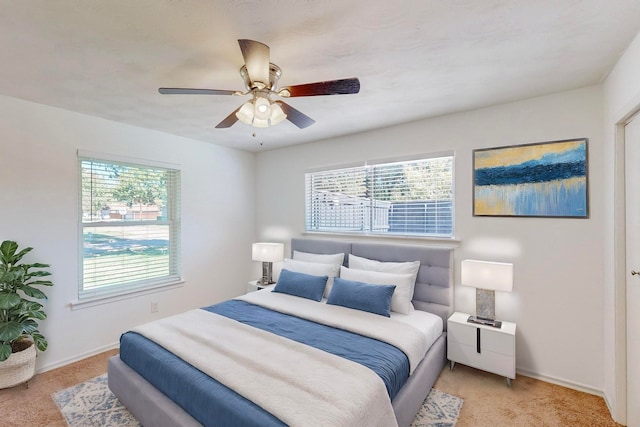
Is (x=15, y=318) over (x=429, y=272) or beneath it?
beneath

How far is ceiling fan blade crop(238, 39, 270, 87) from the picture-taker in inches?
58.7

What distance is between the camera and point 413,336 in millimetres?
2334

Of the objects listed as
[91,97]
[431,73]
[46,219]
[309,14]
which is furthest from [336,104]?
[46,219]

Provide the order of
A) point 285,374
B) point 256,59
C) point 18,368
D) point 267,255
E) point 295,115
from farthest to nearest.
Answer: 1. point 267,255
2. point 18,368
3. point 295,115
4. point 285,374
5. point 256,59

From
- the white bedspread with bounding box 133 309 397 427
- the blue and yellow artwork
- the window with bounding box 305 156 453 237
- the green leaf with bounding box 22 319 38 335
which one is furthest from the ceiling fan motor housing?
the green leaf with bounding box 22 319 38 335

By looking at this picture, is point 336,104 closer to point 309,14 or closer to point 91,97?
point 309,14

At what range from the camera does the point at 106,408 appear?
7.45ft

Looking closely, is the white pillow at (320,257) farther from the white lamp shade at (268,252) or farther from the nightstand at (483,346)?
the nightstand at (483,346)

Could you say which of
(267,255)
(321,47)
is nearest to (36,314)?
(267,255)

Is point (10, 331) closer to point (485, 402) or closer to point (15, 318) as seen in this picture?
point (15, 318)

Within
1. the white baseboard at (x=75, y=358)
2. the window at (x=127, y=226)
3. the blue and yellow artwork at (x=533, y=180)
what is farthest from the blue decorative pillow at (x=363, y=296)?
the white baseboard at (x=75, y=358)

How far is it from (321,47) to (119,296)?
3367mm

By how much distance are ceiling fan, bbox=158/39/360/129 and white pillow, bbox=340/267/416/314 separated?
1.75m

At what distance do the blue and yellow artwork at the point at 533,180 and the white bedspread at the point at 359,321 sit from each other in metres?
1.41
